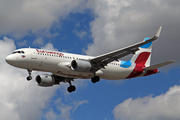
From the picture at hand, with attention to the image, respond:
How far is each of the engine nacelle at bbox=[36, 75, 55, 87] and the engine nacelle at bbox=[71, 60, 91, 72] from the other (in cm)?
776

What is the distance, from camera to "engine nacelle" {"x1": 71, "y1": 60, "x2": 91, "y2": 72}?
42.6 meters

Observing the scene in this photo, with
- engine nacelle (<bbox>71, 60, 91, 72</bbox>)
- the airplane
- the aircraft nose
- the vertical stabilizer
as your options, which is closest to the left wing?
the airplane

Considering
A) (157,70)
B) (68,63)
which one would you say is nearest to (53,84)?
(68,63)

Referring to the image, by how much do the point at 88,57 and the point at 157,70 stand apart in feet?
42.5

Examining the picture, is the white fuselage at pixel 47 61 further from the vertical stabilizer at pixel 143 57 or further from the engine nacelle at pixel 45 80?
the vertical stabilizer at pixel 143 57

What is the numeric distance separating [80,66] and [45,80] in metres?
8.88

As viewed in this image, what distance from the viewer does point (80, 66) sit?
140ft

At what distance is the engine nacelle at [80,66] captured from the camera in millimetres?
42562

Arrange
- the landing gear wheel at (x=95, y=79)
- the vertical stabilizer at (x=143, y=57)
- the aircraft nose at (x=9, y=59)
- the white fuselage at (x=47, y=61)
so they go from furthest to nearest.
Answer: the vertical stabilizer at (x=143, y=57) < the landing gear wheel at (x=95, y=79) < the white fuselage at (x=47, y=61) < the aircraft nose at (x=9, y=59)

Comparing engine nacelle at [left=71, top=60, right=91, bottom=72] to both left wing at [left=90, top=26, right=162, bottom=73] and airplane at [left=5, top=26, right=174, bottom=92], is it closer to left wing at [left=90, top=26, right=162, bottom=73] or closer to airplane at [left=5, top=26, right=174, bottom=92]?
airplane at [left=5, top=26, right=174, bottom=92]

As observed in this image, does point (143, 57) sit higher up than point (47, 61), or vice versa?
point (143, 57)

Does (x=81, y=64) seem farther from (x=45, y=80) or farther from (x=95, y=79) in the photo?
(x=45, y=80)

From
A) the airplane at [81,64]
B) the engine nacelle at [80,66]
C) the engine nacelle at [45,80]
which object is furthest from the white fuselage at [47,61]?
the engine nacelle at [45,80]

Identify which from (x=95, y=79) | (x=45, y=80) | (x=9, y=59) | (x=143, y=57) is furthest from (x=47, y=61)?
(x=143, y=57)
